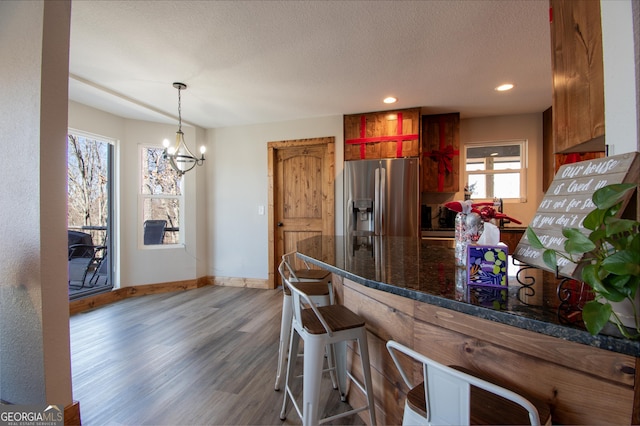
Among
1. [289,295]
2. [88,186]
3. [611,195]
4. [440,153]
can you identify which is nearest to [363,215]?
[440,153]

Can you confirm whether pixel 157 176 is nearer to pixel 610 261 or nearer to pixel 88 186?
pixel 88 186

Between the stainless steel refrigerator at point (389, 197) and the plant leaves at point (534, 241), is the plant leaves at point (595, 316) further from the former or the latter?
the stainless steel refrigerator at point (389, 197)

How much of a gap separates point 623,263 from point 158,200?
473 centimetres

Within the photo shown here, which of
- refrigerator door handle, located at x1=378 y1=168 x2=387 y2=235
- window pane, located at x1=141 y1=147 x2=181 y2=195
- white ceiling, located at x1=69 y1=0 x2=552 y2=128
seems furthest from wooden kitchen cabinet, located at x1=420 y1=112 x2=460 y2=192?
window pane, located at x1=141 y1=147 x2=181 y2=195

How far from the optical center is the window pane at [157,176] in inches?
162

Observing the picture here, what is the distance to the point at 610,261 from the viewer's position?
0.49 meters

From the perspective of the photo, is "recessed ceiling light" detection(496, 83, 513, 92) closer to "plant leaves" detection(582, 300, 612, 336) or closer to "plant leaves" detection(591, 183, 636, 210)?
"plant leaves" detection(591, 183, 636, 210)

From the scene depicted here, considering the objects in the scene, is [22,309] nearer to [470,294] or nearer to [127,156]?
[470,294]

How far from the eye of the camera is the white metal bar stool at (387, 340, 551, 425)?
1.79 ft

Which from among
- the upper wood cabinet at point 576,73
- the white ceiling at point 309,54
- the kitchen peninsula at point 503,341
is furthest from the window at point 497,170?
the kitchen peninsula at point 503,341

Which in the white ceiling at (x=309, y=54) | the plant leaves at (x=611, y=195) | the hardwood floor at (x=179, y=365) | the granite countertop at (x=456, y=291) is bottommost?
the hardwood floor at (x=179, y=365)

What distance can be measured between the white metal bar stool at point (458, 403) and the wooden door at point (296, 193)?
340 cm

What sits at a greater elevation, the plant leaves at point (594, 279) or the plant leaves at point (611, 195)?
the plant leaves at point (611, 195)

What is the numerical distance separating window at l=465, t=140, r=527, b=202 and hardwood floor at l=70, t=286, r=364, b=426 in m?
3.36
